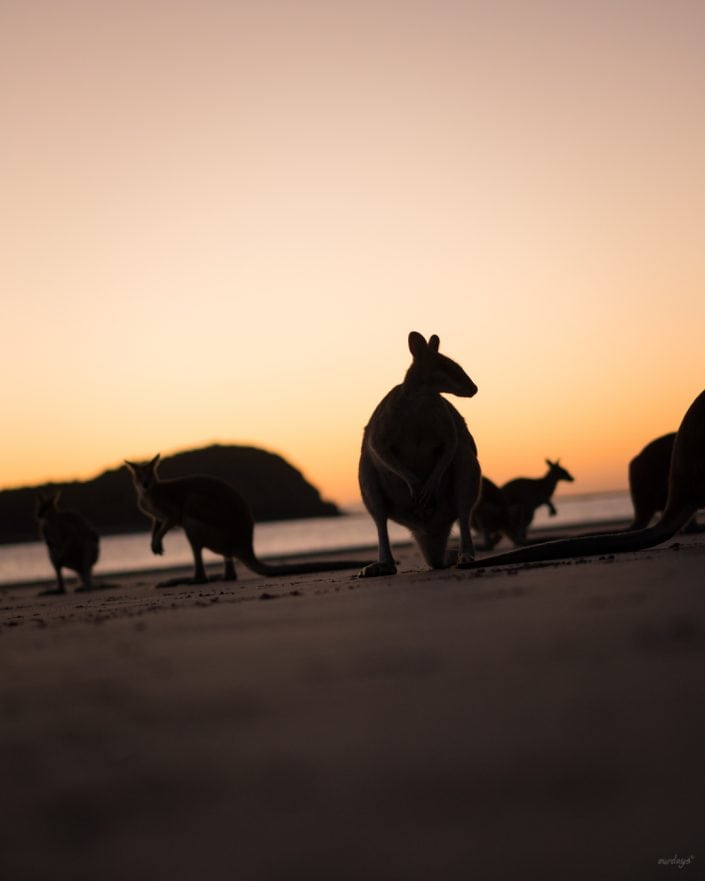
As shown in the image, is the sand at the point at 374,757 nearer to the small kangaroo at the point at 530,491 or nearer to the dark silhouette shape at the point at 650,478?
the dark silhouette shape at the point at 650,478

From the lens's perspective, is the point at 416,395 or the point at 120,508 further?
the point at 120,508

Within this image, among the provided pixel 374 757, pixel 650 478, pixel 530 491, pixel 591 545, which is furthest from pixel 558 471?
pixel 374 757

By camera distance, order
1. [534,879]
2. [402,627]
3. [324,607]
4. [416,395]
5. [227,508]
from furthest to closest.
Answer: [227,508]
[416,395]
[324,607]
[402,627]
[534,879]

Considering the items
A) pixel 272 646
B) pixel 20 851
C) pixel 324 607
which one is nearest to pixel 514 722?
pixel 20 851

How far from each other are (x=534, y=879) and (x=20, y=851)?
1.81 ft

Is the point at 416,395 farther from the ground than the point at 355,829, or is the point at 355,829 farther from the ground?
the point at 416,395

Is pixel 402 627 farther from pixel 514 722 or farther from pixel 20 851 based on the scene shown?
pixel 20 851

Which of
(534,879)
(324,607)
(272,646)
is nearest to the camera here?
(534,879)

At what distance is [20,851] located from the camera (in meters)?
1.10

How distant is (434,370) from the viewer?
602 centimetres

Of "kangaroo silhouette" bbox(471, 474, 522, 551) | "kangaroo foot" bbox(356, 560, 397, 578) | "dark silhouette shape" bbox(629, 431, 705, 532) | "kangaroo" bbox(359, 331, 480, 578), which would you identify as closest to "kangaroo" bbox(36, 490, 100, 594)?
"kangaroo silhouette" bbox(471, 474, 522, 551)

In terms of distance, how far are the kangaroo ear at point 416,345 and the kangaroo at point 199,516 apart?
370 cm

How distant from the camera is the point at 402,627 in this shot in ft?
8.91

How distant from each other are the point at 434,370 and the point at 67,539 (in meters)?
7.60
